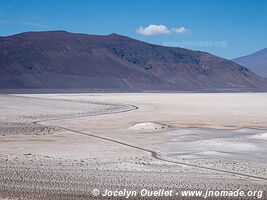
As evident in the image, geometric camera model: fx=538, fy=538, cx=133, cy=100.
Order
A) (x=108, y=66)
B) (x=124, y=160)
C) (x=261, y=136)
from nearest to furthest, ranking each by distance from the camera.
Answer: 1. (x=124, y=160)
2. (x=261, y=136)
3. (x=108, y=66)

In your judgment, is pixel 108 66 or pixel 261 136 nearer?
pixel 261 136

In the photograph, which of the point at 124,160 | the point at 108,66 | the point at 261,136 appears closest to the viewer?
the point at 124,160

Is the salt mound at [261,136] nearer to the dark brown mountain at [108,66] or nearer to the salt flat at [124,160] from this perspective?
the salt flat at [124,160]

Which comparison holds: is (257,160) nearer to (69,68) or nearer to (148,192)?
(148,192)

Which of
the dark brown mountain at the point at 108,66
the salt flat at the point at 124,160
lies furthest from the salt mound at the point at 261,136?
the dark brown mountain at the point at 108,66

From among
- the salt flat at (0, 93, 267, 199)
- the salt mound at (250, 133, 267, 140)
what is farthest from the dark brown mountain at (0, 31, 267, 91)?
the salt mound at (250, 133, 267, 140)

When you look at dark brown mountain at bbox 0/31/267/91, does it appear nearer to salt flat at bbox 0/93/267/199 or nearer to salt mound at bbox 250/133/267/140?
salt flat at bbox 0/93/267/199

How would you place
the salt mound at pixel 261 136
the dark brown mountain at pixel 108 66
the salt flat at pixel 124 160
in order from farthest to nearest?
the dark brown mountain at pixel 108 66, the salt mound at pixel 261 136, the salt flat at pixel 124 160

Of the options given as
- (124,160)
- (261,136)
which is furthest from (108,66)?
Result: (124,160)

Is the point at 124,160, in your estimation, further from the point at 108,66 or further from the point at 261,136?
the point at 108,66
